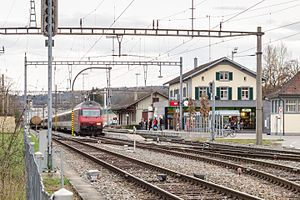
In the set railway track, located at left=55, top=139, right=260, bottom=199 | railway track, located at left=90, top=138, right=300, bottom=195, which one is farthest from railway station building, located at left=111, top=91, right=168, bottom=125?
railway track, located at left=55, top=139, right=260, bottom=199

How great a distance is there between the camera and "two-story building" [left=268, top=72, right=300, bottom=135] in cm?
6612

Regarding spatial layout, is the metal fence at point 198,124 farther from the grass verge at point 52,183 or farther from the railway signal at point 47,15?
the railway signal at point 47,15

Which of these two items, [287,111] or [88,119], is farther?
[287,111]

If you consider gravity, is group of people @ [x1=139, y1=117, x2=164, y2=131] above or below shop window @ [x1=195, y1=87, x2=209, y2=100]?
below

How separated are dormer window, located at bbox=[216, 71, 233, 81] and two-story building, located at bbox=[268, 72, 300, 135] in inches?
883

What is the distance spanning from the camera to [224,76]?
91688mm

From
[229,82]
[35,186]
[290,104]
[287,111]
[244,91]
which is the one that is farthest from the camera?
[244,91]

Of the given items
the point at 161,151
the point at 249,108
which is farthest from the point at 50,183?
the point at 249,108

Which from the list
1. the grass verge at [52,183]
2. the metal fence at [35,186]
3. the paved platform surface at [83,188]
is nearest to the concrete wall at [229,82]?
the paved platform surface at [83,188]

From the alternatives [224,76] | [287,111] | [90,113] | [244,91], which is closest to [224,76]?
[224,76]

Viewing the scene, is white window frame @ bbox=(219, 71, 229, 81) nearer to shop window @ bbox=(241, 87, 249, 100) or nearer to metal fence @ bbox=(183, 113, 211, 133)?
shop window @ bbox=(241, 87, 249, 100)

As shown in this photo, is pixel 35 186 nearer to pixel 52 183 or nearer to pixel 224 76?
pixel 52 183

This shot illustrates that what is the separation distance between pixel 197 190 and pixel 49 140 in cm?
473

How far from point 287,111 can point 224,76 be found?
2503 centimetres
